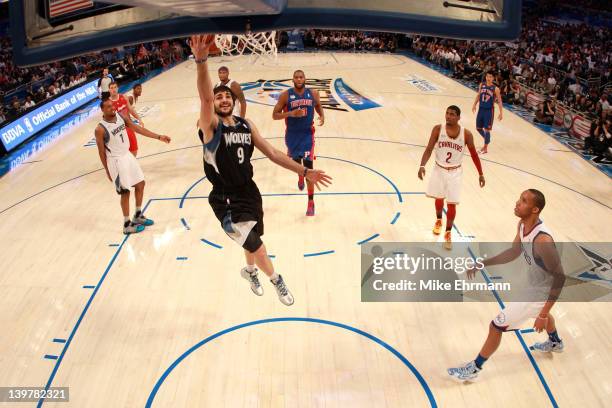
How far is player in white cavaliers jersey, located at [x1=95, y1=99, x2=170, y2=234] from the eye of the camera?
595cm

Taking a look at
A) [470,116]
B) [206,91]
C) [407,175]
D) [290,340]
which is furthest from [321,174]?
[470,116]

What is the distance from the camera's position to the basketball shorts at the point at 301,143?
671 centimetres

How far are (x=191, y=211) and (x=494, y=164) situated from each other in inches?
231

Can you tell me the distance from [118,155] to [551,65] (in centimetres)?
1640

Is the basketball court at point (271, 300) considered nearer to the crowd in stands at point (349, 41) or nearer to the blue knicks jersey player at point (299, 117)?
the blue knicks jersey player at point (299, 117)

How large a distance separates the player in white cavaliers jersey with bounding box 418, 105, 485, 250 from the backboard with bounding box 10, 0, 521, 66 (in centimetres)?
311

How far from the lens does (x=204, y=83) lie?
3100 millimetres

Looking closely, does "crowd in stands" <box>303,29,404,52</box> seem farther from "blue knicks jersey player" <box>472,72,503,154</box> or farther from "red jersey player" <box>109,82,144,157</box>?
"red jersey player" <box>109,82,144,157</box>

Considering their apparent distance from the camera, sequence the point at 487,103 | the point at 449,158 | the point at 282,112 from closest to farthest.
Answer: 1. the point at 449,158
2. the point at 282,112
3. the point at 487,103

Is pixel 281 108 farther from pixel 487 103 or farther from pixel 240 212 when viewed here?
pixel 487 103

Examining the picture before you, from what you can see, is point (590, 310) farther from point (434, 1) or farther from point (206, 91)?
point (206, 91)

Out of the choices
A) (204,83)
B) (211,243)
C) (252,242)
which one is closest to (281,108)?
(211,243)

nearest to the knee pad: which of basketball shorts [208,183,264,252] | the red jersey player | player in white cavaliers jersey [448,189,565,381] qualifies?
basketball shorts [208,183,264,252]

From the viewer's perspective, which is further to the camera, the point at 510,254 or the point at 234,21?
the point at 510,254
